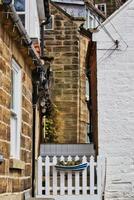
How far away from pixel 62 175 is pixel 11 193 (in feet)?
13.0

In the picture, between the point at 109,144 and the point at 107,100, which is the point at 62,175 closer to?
the point at 109,144

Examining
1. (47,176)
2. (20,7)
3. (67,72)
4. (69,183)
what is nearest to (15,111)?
(47,176)

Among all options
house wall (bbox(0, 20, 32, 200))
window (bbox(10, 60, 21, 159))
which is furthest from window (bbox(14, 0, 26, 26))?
window (bbox(10, 60, 21, 159))

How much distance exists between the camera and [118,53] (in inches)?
499

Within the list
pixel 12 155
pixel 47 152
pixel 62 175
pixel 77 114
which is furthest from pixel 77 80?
pixel 12 155

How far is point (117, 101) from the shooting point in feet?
40.9

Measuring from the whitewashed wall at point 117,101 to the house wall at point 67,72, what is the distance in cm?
696

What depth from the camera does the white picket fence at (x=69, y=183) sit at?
11.6 m

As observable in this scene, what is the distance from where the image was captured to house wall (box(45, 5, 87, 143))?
19.6m

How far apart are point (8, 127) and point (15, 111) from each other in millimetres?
1177

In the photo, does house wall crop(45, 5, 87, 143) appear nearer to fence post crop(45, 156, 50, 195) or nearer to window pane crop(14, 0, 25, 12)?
fence post crop(45, 156, 50, 195)

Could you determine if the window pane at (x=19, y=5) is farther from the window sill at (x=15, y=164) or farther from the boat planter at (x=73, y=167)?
the window sill at (x=15, y=164)

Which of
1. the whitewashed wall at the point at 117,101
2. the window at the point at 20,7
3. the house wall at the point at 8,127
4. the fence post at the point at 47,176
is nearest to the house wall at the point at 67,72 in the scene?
the whitewashed wall at the point at 117,101

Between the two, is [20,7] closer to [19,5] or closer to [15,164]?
[19,5]
